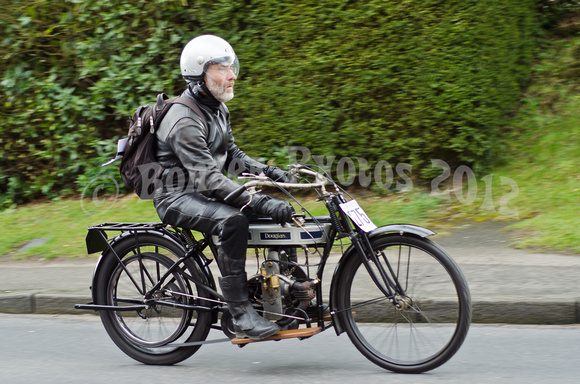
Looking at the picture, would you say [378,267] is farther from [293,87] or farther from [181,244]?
[293,87]

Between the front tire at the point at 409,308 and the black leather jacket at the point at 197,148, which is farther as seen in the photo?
the black leather jacket at the point at 197,148

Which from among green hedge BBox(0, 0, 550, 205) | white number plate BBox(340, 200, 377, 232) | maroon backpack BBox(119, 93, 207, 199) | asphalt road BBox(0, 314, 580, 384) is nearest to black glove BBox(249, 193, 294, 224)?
white number plate BBox(340, 200, 377, 232)

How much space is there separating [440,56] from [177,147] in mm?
4736

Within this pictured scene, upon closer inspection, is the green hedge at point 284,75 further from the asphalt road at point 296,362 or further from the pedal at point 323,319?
the pedal at point 323,319

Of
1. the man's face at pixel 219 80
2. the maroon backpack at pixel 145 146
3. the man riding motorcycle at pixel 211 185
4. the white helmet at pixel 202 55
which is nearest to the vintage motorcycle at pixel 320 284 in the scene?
the man riding motorcycle at pixel 211 185

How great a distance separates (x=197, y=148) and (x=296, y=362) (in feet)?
5.11

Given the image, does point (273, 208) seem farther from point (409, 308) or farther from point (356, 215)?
point (409, 308)

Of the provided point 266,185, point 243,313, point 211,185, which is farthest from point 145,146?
point 243,313

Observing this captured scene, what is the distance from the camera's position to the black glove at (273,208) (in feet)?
14.2

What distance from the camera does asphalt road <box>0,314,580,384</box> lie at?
4352 millimetres

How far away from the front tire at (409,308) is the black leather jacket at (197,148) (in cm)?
90

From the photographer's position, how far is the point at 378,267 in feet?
14.3

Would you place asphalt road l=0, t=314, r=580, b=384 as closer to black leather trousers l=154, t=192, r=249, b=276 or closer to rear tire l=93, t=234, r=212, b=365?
rear tire l=93, t=234, r=212, b=365

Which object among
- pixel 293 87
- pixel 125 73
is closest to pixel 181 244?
pixel 293 87
